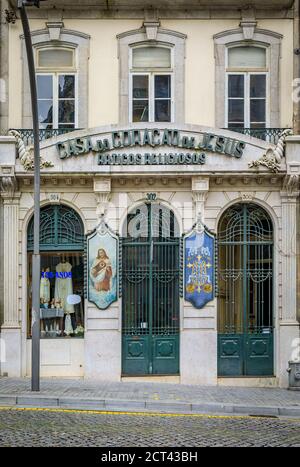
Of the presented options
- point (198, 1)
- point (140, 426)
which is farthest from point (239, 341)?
point (198, 1)

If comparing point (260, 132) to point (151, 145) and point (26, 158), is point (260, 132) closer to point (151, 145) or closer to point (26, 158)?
point (151, 145)

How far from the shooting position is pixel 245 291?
1630 cm

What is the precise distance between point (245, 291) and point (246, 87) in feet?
15.6

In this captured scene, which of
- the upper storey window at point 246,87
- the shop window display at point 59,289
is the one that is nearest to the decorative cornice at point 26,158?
the shop window display at point 59,289

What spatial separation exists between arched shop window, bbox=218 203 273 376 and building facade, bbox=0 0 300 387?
0.11ft

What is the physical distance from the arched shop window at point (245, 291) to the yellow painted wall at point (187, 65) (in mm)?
2403

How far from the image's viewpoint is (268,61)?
650 inches

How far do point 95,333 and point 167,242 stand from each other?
2.63 meters

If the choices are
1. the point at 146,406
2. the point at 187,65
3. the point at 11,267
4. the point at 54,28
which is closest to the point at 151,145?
the point at 187,65

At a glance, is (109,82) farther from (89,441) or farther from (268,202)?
(89,441)

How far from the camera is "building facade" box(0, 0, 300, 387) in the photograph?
15906 mm

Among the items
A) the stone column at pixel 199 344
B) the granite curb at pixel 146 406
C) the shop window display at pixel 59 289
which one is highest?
the shop window display at pixel 59 289

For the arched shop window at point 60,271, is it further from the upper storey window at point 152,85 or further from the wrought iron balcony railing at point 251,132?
the upper storey window at point 152,85

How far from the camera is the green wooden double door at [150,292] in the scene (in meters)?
16.0
